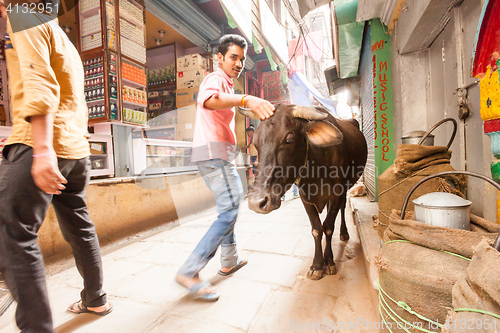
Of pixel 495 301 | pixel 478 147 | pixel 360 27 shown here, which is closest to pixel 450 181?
pixel 478 147

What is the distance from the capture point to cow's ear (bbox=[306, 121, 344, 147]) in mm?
2189

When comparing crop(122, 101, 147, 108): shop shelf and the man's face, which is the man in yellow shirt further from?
crop(122, 101, 147, 108): shop shelf

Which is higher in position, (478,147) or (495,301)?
(478,147)

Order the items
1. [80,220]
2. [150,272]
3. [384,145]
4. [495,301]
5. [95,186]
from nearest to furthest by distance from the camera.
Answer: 1. [495,301]
2. [80,220]
3. [150,272]
4. [95,186]
5. [384,145]

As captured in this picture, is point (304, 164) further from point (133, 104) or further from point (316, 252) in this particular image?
point (133, 104)

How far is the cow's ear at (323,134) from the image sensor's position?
2189 mm

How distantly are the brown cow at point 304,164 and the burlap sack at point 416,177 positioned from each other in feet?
1.68

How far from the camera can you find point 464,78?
235 cm

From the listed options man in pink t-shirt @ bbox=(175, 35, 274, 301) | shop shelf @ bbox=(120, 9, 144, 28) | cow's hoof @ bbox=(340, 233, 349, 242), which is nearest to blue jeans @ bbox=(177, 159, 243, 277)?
man in pink t-shirt @ bbox=(175, 35, 274, 301)

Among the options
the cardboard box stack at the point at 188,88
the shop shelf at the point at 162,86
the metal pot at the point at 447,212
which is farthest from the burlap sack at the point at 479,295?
the shop shelf at the point at 162,86

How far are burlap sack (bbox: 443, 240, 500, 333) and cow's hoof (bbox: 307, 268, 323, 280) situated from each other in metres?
1.66

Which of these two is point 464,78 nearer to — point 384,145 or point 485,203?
point 485,203

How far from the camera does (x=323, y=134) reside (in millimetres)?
2209

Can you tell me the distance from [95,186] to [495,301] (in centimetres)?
404
